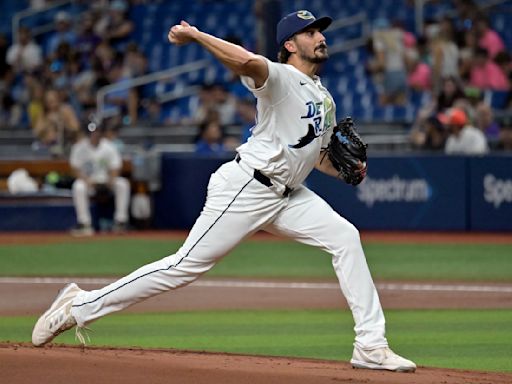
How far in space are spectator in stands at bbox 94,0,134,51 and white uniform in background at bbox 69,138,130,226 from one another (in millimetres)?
5290

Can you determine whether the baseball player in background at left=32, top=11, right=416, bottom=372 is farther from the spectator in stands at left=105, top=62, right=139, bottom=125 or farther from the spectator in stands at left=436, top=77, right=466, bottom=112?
the spectator in stands at left=105, top=62, right=139, bottom=125

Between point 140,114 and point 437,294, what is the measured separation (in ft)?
38.8

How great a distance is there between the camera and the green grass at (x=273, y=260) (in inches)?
523

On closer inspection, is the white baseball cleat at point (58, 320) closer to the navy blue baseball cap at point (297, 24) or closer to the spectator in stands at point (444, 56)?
the navy blue baseball cap at point (297, 24)

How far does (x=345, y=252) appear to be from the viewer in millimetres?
6934

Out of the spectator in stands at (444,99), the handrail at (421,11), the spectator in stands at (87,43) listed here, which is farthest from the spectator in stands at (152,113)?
the spectator in stands at (444,99)

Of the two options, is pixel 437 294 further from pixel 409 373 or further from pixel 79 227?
pixel 79 227

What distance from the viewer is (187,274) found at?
700 cm

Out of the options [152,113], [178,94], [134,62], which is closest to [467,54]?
[178,94]

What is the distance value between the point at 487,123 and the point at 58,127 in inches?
282

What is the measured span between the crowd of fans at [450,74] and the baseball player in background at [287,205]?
35.9 feet

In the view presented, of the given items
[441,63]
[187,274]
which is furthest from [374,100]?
[187,274]

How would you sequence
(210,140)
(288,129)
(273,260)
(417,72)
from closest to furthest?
1. (288,129)
2. (273,260)
3. (210,140)
4. (417,72)

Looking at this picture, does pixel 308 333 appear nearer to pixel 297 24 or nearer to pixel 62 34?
pixel 297 24
